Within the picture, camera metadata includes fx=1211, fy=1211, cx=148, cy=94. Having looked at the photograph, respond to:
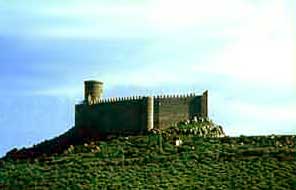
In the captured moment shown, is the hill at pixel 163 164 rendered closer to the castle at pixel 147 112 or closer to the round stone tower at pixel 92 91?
the castle at pixel 147 112

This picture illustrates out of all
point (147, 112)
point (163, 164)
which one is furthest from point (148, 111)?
point (163, 164)

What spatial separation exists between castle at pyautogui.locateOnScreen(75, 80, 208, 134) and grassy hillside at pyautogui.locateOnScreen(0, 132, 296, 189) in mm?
2003

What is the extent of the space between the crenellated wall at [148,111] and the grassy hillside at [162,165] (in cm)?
199

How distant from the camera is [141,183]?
183 ft

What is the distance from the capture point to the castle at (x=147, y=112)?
68188 millimetres

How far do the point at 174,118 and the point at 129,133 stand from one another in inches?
106

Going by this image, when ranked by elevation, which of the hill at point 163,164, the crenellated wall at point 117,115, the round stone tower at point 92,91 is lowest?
the hill at point 163,164

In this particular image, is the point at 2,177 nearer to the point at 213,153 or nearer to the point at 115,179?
the point at 115,179

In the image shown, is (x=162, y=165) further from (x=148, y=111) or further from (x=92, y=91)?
(x=92, y=91)

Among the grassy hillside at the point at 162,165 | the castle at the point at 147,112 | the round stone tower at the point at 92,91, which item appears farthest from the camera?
the round stone tower at the point at 92,91

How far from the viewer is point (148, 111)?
6800 centimetres

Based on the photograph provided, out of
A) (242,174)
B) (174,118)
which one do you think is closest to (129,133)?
(174,118)

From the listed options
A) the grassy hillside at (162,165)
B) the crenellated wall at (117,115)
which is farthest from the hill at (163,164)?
the crenellated wall at (117,115)

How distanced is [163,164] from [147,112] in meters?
9.17
